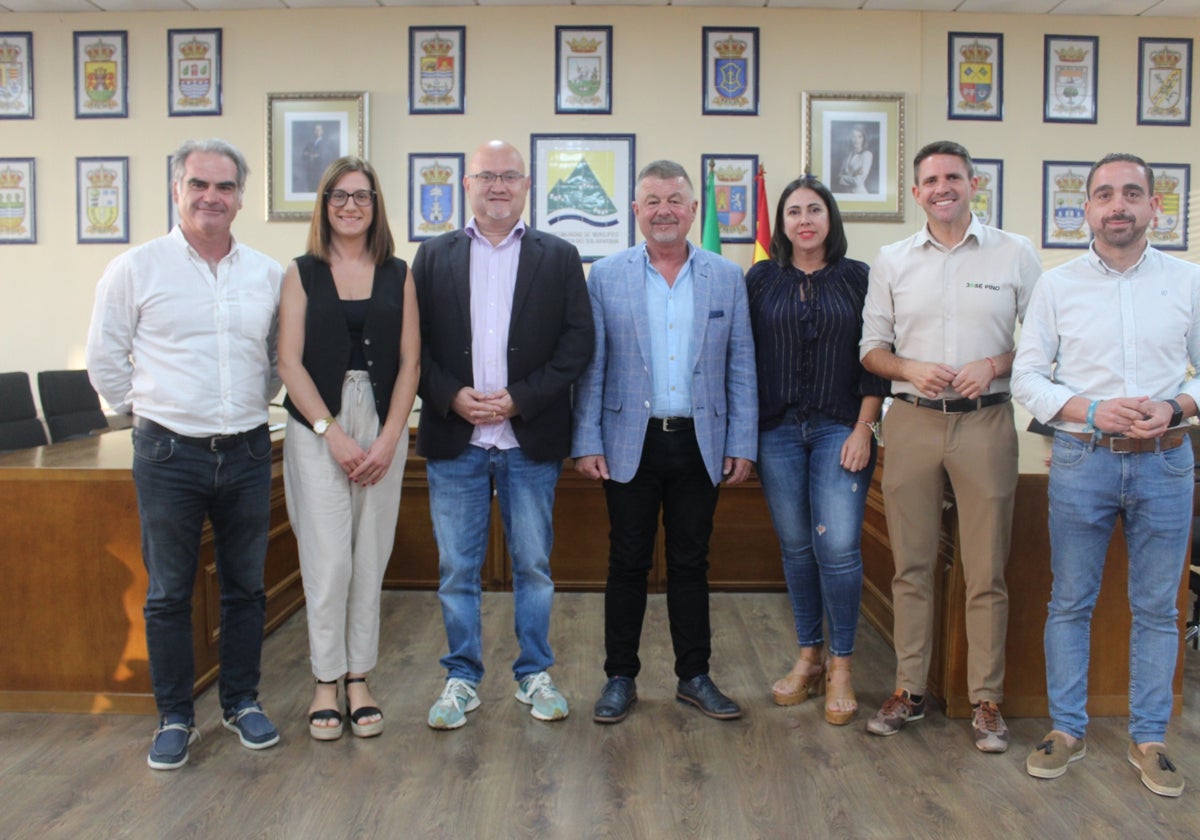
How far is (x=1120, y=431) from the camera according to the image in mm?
2107

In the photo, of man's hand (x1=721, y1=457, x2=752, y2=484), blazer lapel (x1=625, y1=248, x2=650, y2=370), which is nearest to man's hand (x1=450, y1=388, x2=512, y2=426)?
blazer lapel (x1=625, y1=248, x2=650, y2=370)

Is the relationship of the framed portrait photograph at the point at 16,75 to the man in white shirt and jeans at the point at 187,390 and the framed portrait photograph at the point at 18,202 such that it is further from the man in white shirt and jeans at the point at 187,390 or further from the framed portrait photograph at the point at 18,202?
the man in white shirt and jeans at the point at 187,390

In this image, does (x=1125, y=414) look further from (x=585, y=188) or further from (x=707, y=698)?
(x=585, y=188)

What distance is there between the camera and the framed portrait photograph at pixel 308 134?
16.1 feet

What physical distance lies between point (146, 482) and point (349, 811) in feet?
3.01

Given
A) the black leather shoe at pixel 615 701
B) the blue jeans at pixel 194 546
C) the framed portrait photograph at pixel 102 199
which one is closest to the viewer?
the blue jeans at pixel 194 546

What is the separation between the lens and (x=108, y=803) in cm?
207

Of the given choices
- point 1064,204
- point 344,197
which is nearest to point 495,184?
point 344,197

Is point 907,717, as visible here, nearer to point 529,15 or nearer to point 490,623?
point 490,623

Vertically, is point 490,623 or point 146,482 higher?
point 146,482

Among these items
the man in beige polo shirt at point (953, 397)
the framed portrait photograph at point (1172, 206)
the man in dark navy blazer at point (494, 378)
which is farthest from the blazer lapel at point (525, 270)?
the framed portrait photograph at point (1172, 206)

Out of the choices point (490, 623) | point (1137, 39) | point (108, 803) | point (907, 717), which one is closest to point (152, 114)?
point (490, 623)

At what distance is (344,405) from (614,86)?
10.5 feet

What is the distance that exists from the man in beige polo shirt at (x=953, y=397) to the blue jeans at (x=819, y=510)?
0.12 m
